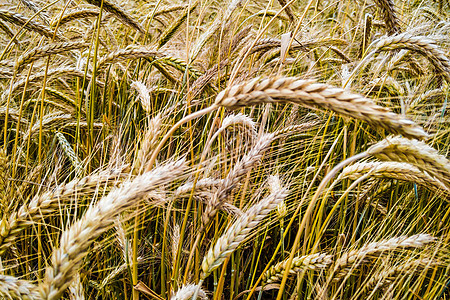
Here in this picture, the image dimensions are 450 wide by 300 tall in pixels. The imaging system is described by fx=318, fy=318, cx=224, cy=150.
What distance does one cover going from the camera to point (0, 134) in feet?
6.11

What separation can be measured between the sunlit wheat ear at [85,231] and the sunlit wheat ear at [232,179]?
0.18 metres

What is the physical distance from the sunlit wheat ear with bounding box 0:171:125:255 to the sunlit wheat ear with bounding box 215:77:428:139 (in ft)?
1.51

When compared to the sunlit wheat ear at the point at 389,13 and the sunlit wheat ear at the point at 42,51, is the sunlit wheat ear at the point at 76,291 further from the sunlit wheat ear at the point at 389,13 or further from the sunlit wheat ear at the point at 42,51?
the sunlit wheat ear at the point at 389,13

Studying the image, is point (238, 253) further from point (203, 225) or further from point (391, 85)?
point (391, 85)

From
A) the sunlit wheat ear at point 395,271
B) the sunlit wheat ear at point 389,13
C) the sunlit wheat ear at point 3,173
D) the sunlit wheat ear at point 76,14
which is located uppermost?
the sunlit wheat ear at point 389,13

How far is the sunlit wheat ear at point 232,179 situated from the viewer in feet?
3.20

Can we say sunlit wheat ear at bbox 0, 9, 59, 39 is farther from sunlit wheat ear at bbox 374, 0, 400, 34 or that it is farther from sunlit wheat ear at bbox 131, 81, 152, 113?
sunlit wheat ear at bbox 374, 0, 400, 34

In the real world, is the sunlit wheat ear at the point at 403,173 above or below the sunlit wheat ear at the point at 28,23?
below

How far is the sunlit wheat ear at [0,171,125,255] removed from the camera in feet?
2.79

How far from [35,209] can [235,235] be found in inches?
23.1

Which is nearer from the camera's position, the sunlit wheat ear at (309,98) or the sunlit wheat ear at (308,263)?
the sunlit wheat ear at (309,98)

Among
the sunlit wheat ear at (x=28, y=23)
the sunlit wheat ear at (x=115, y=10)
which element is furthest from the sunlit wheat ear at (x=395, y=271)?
the sunlit wheat ear at (x=28, y=23)

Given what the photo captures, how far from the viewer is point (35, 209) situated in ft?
3.00

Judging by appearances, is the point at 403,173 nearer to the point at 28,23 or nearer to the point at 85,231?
the point at 85,231
